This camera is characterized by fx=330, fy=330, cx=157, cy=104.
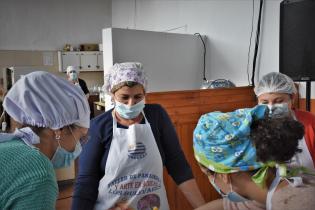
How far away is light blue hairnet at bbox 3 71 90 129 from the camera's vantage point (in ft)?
2.65

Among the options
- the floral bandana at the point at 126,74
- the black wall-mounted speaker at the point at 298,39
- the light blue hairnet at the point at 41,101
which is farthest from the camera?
the black wall-mounted speaker at the point at 298,39

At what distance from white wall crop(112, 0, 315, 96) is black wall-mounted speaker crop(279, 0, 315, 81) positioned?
0.37 m

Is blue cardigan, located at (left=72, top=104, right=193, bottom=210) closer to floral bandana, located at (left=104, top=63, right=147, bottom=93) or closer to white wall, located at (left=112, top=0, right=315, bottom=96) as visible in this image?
floral bandana, located at (left=104, top=63, right=147, bottom=93)

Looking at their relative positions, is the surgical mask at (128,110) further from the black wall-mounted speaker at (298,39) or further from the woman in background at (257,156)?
the black wall-mounted speaker at (298,39)

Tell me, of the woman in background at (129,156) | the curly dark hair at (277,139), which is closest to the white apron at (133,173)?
the woman in background at (129,156)

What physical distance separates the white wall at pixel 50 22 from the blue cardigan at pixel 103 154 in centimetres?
490

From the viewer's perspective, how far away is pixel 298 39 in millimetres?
1883

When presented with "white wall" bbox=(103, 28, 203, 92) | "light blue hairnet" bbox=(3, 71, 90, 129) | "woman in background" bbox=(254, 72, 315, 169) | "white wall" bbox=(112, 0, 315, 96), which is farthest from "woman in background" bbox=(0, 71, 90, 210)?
"white wall" bbox=(112, 0, 315, 96)

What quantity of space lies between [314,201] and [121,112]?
31.1 inches

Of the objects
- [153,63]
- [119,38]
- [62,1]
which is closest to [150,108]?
[119,38]

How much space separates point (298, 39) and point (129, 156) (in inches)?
49.3

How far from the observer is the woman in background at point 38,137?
2.20ft

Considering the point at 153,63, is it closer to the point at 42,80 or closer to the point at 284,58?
the point at 284,58

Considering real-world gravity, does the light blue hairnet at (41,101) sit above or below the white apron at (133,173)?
above
